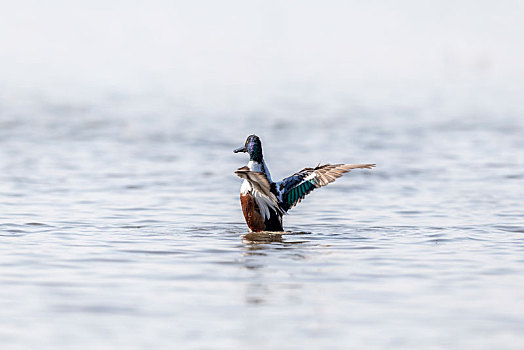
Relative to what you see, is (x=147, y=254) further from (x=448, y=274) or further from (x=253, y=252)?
(x=448, y=274)

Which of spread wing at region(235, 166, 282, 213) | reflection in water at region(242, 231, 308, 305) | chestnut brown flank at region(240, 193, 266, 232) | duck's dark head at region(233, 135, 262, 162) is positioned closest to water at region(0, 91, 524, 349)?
reflection in water at region(242, 231, 308, 305)

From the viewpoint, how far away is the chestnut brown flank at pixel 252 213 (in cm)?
1211

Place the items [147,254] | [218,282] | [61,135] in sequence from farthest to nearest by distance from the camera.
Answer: [61,135], [147,254], [218,282]

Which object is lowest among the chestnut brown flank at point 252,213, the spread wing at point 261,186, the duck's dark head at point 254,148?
the chestnut brown flank at point 252,213

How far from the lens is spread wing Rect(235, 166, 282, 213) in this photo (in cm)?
1083

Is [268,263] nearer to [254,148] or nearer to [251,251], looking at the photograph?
[251,251]

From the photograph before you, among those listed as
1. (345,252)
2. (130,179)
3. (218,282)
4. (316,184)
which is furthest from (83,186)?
(218,282)

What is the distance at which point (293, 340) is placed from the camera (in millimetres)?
7051

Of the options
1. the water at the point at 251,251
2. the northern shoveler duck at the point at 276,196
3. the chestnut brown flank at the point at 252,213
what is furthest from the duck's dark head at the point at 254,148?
the water at the point at 251,251

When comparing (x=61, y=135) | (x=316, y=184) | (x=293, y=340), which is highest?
(x=61, y=135)

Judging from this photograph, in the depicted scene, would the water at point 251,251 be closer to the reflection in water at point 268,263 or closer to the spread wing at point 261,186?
the reflection in water at point 268,263

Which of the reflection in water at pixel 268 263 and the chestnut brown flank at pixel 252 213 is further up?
the chestnut brown flank at pixel 252 213

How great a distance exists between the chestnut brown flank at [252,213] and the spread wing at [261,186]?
93mm

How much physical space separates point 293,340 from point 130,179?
11205 mm
